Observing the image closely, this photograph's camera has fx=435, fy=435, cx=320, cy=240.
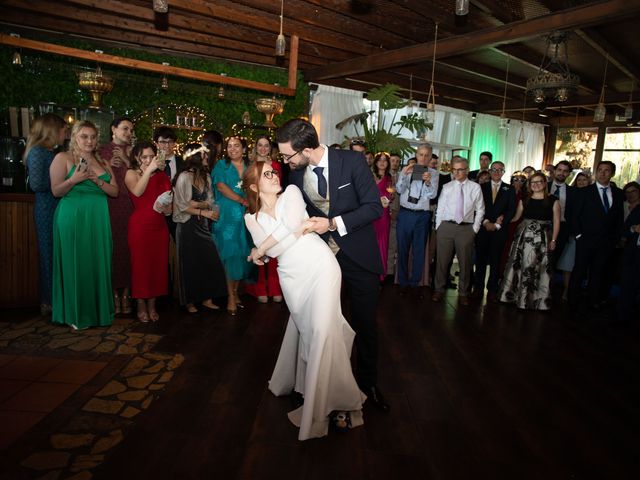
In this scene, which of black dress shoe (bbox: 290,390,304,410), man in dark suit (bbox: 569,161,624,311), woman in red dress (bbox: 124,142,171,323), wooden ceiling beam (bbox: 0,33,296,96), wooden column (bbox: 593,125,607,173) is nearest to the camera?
black dress shoe (bbox: 290,390,304,410)

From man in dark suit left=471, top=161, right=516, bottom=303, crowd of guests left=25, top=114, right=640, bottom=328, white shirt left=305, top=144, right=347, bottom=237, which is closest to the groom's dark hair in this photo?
white shirt left=305, top=144, right=347, bottom=237

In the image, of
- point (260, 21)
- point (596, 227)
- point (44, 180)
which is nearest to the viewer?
point (44, 180)

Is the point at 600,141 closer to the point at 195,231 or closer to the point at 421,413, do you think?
the point at 195,231

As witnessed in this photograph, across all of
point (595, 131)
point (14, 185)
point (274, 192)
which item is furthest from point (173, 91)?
point (595, 131)

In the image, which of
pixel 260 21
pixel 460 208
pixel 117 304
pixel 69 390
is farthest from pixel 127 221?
pixel 460 208

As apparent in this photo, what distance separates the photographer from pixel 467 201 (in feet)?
17.2

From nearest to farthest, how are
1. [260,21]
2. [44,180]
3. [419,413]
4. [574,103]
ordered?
[419,413] → [44,180] → [260,21] → [574,103]

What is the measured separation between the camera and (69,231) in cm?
370

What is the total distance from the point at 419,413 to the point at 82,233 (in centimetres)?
308

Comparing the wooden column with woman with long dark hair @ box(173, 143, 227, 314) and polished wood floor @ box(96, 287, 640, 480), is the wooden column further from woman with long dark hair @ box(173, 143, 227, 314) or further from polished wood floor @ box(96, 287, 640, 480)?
woman with long dark hair @ box(173, 143, 227, 314)

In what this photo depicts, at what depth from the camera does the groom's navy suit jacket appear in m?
2.46

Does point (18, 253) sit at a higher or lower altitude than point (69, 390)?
higher

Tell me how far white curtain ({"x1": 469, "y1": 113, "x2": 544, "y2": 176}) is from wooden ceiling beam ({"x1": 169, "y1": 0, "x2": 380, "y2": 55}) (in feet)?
26.9

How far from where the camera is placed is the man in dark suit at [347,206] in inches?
94.9
